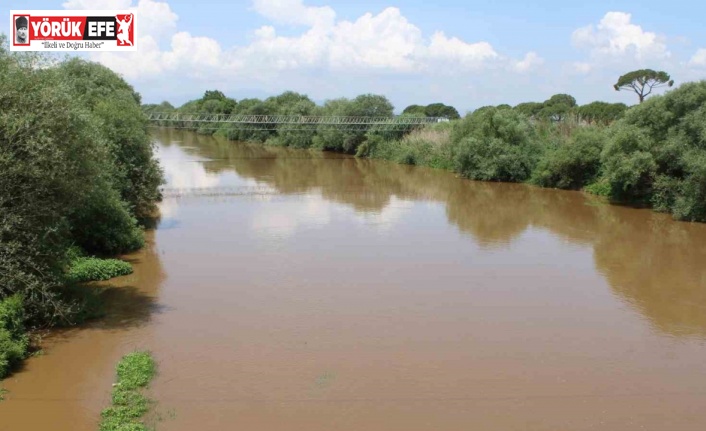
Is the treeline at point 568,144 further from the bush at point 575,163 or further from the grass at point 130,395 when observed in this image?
the grass at point 130,395

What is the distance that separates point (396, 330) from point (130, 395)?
6.49 meters

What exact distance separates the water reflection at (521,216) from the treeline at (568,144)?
139 centimetres

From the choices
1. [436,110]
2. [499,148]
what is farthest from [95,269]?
[436,110]

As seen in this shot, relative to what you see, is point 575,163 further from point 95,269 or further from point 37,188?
point 37,188

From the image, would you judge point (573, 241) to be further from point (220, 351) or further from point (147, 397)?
point (147, 397)

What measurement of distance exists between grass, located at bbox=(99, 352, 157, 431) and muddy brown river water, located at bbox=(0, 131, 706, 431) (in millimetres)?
260

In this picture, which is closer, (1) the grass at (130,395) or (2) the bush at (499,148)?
(1) the grass at (130,395)

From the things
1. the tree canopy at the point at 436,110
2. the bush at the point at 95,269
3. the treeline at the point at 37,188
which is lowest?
the bush at the point at 95,269

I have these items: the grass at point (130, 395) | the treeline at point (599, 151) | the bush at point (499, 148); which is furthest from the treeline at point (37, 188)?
the bush at point (499, 148)

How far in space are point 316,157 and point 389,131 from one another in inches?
334

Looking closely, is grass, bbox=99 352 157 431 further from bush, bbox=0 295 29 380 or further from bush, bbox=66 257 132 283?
bush, bbox=66 257 132 283

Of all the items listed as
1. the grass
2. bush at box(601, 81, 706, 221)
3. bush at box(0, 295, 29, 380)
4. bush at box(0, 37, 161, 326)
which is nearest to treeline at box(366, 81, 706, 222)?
bush at box(601, 81, 706, 221)

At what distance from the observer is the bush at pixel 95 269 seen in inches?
695

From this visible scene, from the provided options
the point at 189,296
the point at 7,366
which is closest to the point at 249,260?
the point at 189,296
